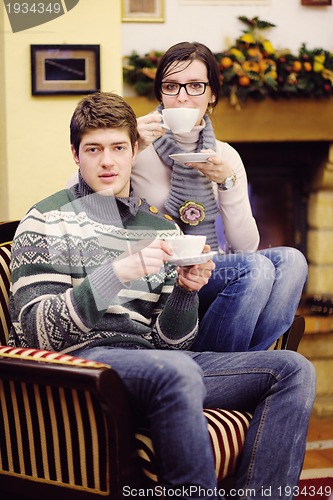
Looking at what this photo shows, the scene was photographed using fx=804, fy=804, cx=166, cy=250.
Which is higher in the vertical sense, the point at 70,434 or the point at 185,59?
the point at 185,59

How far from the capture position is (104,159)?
5.71 ft

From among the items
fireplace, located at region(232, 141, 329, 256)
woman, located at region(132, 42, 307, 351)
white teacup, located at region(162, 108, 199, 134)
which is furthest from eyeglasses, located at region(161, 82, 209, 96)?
fireplace, located at region(232, 141, 329, 256)

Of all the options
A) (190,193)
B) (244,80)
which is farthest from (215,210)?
(244,80)

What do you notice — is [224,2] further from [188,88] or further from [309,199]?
[188,88]

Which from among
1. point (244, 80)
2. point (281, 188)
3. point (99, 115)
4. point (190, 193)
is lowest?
point (281, 188)

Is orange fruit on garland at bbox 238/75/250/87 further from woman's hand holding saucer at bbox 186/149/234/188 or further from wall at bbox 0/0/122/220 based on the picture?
woman's hand holding saucer at bbox 186/149/234/188

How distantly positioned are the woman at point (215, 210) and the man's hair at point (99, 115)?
0.64 ft

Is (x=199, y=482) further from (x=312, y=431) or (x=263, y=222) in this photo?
(x=263, y=222)

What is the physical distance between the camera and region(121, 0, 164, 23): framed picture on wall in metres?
3.15

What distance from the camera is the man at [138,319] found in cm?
155

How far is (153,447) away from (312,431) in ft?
6.13

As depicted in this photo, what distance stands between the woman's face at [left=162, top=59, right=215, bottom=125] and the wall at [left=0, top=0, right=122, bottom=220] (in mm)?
475

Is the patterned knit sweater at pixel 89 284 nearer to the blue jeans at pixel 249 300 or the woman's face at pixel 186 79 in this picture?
the blue jeans at pixel 249 300

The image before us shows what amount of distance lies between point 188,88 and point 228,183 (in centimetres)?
27
